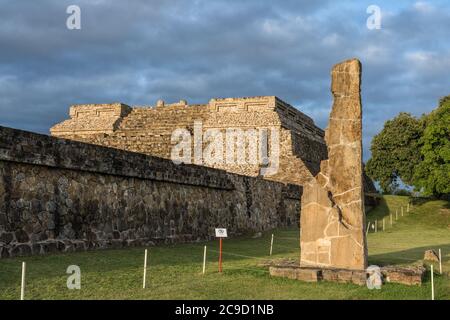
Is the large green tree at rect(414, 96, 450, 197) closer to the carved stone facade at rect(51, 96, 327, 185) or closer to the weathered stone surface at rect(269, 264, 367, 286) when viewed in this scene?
the carved stone facade at rect(51, 96, 327, 185)

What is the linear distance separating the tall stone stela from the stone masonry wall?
4.85 m

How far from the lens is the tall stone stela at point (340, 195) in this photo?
10.1 meters

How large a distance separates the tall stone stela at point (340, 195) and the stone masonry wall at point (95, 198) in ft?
15.9

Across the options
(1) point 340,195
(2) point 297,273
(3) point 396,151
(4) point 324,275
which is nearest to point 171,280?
(2) point 297,273

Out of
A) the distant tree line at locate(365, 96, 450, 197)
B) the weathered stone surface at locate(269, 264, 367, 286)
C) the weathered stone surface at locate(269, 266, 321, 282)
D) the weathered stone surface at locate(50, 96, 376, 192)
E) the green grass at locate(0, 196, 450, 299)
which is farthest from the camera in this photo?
the distant tree line at locate(365, 96, 450, 197)

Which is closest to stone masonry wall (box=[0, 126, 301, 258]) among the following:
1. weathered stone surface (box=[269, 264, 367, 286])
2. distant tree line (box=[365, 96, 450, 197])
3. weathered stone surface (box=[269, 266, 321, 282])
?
weathered stone surface (box=[269, 266, 321, 282])

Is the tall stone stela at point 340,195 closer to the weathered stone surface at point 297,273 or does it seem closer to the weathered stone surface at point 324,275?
the weathered stone surface at point 324,275

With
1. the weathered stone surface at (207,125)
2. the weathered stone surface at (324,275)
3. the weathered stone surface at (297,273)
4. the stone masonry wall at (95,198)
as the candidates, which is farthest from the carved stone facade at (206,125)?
the weathered stone surface at (324,275)

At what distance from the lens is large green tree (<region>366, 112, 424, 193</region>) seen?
39.2m

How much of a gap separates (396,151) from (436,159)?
7304 millimetres

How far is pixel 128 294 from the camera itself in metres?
7.80

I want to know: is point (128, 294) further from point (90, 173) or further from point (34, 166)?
point (90, 173)
